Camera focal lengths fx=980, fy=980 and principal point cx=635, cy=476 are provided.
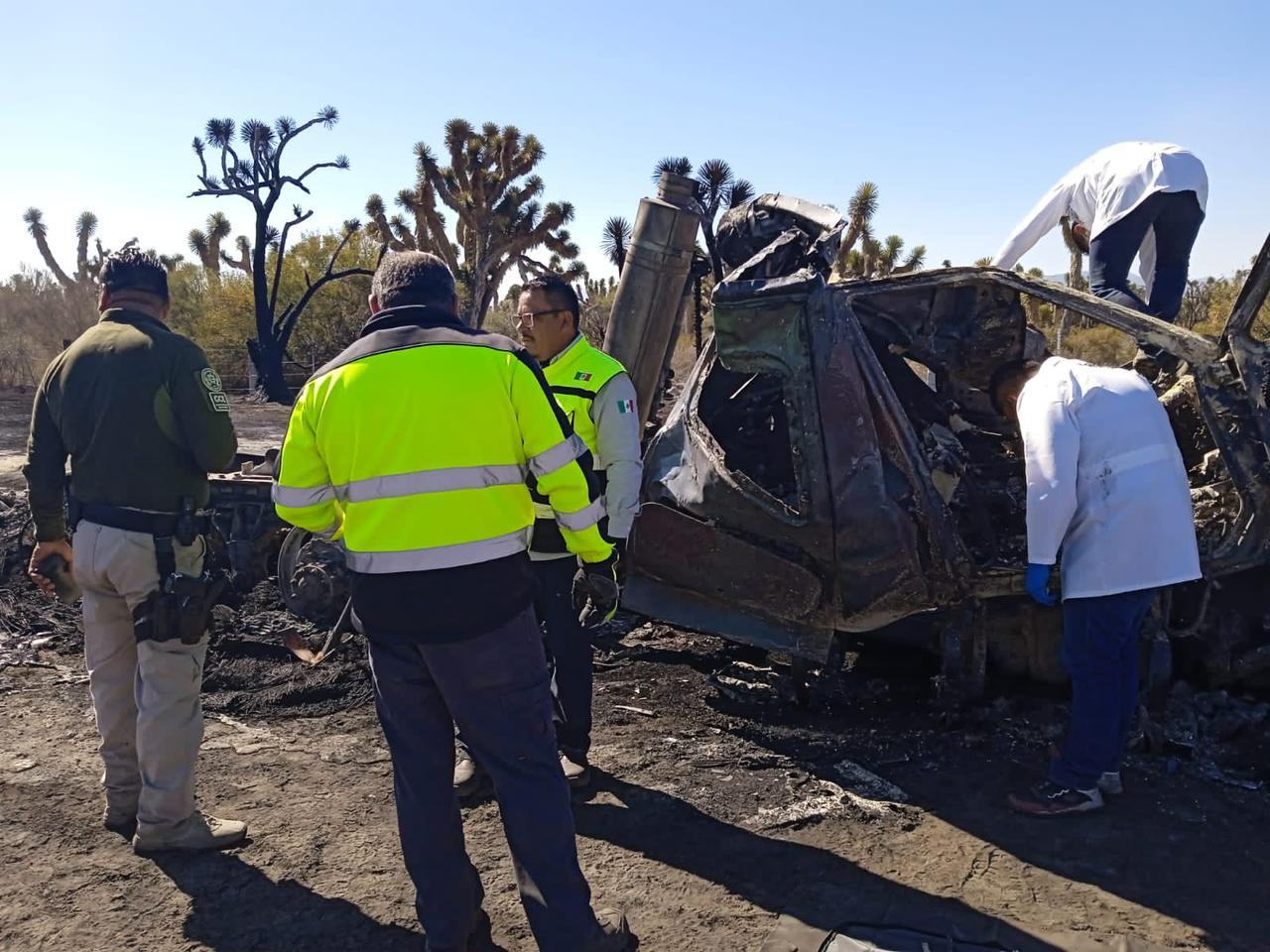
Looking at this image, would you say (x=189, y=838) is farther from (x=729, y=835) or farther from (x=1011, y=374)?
(x=1011, y=374)

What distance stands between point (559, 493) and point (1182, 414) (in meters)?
3.67

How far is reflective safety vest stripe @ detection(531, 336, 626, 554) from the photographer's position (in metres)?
3.44

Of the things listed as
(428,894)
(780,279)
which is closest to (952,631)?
(780,279)

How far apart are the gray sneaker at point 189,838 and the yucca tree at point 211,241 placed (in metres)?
35.5

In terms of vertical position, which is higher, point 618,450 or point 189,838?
point 618,450

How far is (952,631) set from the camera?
13.5 ft

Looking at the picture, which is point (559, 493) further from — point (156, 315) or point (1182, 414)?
point (1182, 414)

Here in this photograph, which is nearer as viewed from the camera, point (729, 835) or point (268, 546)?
point (729, 835)

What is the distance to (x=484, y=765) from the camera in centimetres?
249

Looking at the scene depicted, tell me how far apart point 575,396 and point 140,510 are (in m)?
1.52

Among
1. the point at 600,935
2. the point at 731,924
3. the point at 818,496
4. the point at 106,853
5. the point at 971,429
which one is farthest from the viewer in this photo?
the point at 971,429

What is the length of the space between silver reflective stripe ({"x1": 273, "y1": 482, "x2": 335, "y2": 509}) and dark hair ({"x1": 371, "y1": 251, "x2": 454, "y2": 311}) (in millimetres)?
520

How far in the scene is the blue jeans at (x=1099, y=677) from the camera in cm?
336

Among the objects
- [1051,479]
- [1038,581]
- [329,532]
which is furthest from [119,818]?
[1051,479]
